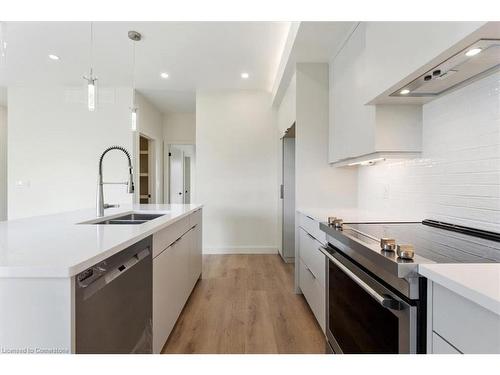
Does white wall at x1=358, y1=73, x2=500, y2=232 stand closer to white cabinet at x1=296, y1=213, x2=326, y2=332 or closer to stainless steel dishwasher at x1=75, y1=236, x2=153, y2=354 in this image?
white cabinet at x1=296, y1=213, x2=326, y2=332

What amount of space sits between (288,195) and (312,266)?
181cm

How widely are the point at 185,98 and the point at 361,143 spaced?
3.72 m

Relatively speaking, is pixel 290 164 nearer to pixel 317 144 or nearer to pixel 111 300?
pixel 317 144

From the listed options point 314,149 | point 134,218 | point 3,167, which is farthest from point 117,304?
point 3,167

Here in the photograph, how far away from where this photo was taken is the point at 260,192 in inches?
177

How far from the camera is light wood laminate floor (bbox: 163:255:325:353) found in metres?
1.86

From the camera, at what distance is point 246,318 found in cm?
225

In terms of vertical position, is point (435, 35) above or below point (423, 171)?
above

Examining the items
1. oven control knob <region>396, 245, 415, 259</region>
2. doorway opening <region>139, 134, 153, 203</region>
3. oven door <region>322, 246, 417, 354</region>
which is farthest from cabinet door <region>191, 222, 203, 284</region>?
doorway opening <region>139, 134, 153, 203</region>

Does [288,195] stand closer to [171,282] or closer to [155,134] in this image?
[171,282]

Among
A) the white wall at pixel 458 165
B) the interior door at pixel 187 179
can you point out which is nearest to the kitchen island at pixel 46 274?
the white wall at pixel 458 165

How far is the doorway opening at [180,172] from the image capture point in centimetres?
592

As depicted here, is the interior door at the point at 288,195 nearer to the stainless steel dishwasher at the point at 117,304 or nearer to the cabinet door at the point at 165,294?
the cabinet door at the point at 165,294
